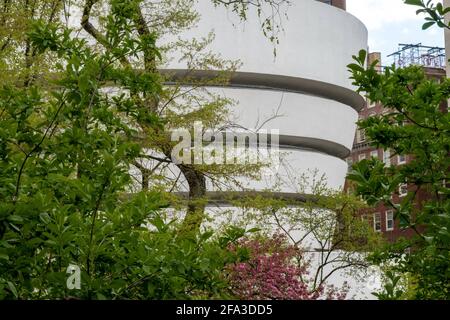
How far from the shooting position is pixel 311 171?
109 ft

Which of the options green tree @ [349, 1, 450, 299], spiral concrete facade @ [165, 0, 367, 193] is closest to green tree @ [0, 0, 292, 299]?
green tree @ [349, 1, 450, 299]

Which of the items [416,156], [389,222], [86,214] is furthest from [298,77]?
[86,214]

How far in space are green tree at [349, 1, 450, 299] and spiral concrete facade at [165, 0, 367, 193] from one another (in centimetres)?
2693

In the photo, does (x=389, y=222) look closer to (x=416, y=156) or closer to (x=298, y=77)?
(x=298, y=77)

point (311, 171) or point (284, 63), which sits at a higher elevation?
point (284, 63)

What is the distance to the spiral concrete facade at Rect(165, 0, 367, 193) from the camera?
1284 inches

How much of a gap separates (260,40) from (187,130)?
1683cm

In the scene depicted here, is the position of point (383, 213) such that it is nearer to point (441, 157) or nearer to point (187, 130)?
point (187, 130)

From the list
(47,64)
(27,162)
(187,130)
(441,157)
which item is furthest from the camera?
(187,130)

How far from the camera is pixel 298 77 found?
34.2m

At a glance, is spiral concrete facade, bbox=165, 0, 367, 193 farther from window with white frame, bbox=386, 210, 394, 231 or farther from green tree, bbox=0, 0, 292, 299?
green tree, bbox=0, 0, 292, 299

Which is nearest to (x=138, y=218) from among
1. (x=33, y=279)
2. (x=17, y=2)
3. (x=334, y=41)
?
(x=33, y=279)

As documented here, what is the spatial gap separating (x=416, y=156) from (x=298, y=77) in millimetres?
30022

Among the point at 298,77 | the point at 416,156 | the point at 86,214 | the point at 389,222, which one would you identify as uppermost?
the point at 298,77
